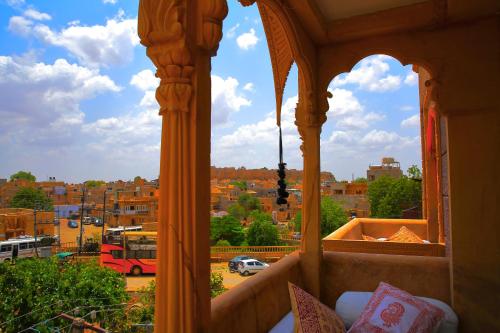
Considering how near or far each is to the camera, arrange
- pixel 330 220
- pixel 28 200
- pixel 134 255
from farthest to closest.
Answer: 1. pixel 28 200
2. pixel 330 220
3. pixel 134 255

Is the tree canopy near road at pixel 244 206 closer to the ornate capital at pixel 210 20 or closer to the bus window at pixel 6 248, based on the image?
the bus window at pixel 6 248

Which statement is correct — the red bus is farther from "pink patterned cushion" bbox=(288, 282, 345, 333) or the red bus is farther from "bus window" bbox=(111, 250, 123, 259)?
"pink patterned cushion" bbox=(288, 282, 345, 333)

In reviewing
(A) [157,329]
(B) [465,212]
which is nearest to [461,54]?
(B) [465,212]

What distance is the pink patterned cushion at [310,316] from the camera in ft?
5.27

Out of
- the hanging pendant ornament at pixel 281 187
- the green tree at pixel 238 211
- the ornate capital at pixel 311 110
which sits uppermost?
the ornate capital at pixel 311 110

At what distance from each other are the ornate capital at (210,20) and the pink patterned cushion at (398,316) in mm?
1707

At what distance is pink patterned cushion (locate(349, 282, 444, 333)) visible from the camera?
185 cm

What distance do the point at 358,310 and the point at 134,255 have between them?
23432 mm

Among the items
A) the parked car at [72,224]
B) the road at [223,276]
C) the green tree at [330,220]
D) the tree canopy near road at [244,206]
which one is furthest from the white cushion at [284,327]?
the parked car at [72,224]

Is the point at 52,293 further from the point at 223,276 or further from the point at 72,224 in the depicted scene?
the point at 72,224

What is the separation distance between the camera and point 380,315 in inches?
76.8

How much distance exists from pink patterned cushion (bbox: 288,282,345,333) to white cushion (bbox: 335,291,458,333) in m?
0.51

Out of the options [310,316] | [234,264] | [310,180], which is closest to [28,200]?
[234,264]

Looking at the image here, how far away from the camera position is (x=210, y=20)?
1253mm
